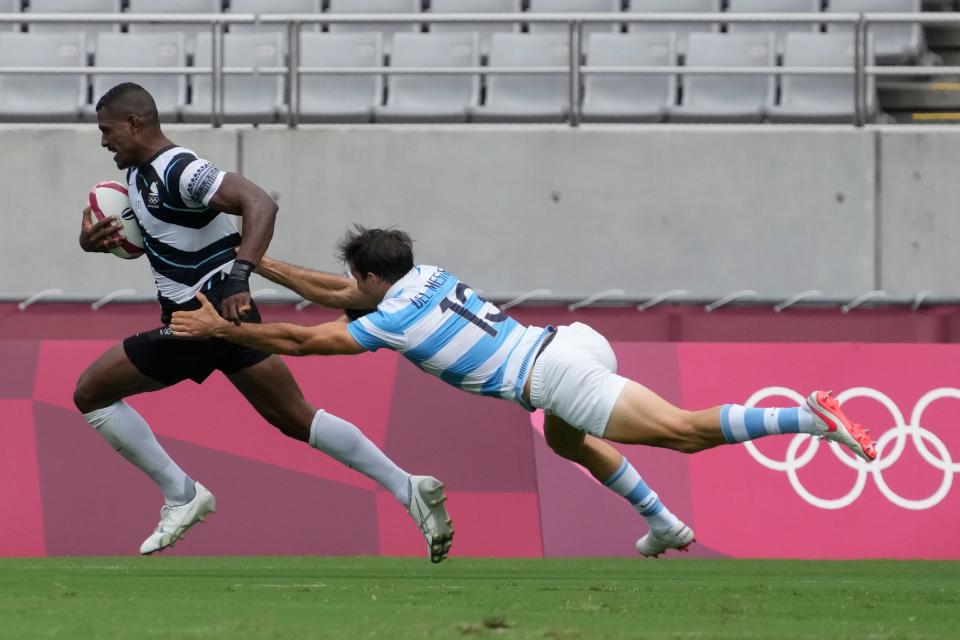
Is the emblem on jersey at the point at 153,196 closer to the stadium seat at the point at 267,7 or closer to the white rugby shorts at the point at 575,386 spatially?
the white rugby shorts at the point at 575,386

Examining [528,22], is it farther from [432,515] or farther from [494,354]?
[494,354]

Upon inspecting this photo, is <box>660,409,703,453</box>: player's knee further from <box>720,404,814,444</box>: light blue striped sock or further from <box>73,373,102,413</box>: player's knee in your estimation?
<box>73,373,102,413</box>: player's knee

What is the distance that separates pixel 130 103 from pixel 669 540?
3.32 meters

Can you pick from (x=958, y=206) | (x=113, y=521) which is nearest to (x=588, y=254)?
(x=958, y=206)

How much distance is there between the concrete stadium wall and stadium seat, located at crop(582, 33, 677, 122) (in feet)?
2.60

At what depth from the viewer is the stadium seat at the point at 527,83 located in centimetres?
1444

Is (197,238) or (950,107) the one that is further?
(950,107)

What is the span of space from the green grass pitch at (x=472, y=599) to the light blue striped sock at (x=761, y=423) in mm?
699

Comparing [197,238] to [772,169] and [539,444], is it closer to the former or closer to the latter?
[539,444]

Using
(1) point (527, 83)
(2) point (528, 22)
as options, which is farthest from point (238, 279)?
(1) point (527, 83)

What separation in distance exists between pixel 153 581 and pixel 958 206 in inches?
315

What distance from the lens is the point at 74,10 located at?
1576 centimetres

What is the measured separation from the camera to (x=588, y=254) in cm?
1385

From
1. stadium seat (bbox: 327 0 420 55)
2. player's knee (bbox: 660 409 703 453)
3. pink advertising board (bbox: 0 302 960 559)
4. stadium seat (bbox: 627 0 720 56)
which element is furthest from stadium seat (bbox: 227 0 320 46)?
player's knee (bbox: 660 409 703 453)
